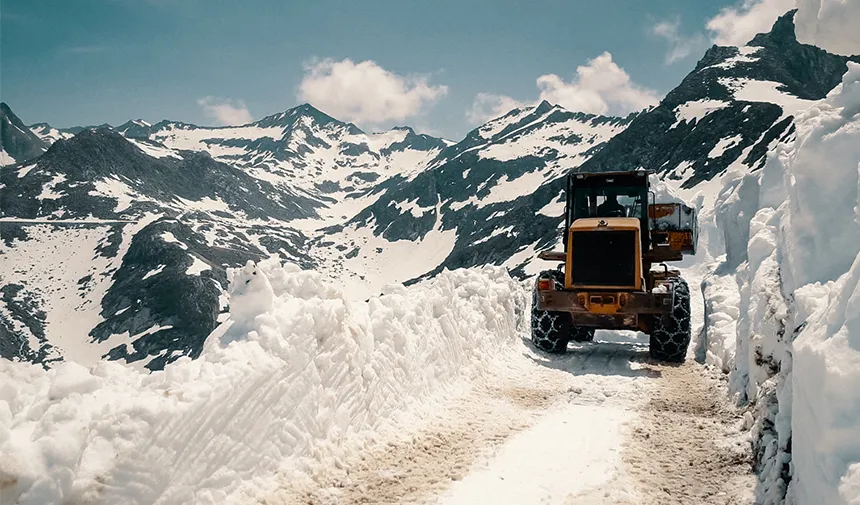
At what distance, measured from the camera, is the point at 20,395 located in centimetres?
416

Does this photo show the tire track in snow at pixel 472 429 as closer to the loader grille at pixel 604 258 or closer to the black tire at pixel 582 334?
the loader grille at pixel 604 258

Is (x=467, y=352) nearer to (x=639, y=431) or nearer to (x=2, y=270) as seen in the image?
(x=639, y=431)

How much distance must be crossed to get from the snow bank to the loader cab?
5.91m

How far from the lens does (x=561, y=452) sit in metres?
6.12

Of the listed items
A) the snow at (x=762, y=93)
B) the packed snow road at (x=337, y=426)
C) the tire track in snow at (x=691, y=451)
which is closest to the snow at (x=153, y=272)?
the snow at (x=762, y=93)

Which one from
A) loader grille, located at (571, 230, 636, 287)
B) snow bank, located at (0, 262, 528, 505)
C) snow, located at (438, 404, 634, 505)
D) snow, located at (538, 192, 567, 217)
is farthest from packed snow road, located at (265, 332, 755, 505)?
snow, located at (538, 192, 567, 217)

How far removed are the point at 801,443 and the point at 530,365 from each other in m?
7.12

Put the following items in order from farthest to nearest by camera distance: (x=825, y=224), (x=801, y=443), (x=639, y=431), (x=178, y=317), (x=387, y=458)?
(x=178, y=317) → (x=639, y=431) → (x=387, y=458) → (x=825, y=224) → (x=801, y=443)

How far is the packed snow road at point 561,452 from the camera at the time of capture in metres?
5.05

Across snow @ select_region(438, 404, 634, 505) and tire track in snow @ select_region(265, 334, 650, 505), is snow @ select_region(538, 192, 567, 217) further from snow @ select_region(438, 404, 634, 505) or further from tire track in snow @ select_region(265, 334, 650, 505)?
snow @ select_region(438, 404, 634, 505)

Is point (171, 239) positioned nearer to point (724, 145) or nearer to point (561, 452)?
point (724, 145)

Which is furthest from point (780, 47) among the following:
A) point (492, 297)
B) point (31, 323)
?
point (31, 323)

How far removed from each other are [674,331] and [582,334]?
10.4 ft

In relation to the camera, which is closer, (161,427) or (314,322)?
(161,427)
